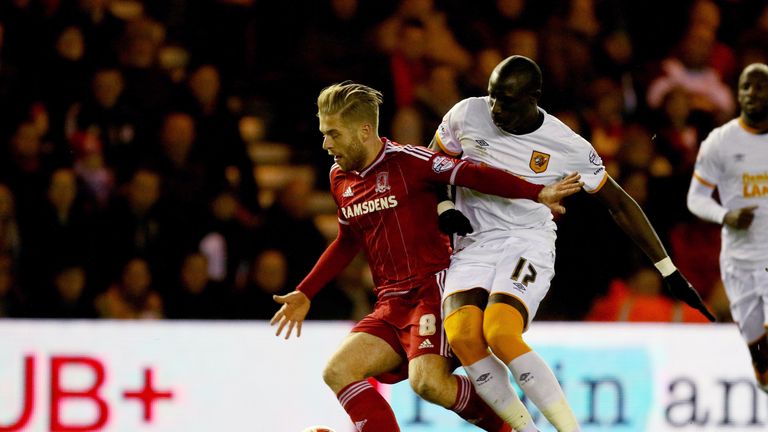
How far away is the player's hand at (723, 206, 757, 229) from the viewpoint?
702 centimetres

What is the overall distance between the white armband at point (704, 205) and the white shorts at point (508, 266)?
5.15 ft

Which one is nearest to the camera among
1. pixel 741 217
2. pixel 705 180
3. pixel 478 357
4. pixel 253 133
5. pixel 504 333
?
pixel 504 333

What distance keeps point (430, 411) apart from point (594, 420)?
0.93m

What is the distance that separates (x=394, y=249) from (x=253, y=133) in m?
4.49

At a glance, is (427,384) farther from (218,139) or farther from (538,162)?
(218,139)

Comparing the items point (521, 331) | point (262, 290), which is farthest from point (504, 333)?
point (262, 290)

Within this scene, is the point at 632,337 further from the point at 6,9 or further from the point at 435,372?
the point at 6,9

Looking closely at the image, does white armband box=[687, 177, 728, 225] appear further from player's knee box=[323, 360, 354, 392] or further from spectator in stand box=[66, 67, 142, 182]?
spectator in stand box=[66, 67, 142, 182]

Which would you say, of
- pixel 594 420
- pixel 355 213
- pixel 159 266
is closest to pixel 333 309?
pixel 159 266

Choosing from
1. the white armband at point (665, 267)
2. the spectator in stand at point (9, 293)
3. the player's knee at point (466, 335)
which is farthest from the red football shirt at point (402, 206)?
the spectator in stand at point (9, 293)

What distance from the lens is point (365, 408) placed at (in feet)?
18.9

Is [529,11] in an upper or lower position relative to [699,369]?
upper

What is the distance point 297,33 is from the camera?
982cm

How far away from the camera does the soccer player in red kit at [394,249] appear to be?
18.8 ft
